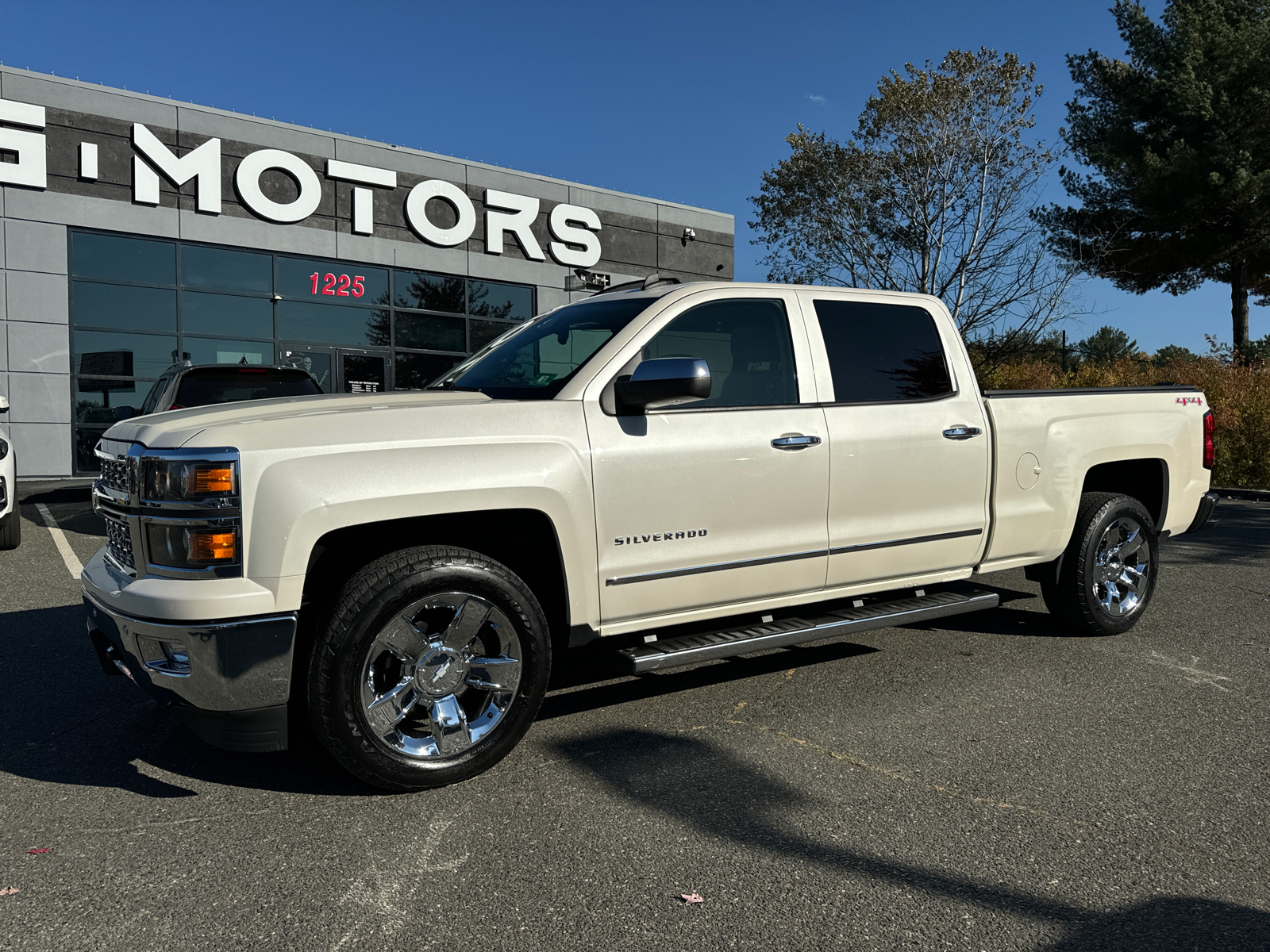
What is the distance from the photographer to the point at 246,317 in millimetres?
Result: 16609

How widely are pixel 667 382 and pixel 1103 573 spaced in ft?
11.0

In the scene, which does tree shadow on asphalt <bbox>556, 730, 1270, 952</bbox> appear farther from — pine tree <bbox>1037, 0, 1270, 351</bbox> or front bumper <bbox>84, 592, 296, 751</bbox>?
pine tree <bbox>1037, 0, 1270, 351</bbox>

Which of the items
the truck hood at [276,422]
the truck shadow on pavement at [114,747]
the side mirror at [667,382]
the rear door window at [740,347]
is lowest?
the truck shadow on pavement at [114,747]

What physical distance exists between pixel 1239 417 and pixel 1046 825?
44.0ft

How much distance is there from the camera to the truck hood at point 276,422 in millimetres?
3109

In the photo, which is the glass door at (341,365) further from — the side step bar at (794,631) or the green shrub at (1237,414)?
the side step bar at (794,631)

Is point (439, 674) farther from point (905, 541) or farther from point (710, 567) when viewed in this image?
point (905, 541)

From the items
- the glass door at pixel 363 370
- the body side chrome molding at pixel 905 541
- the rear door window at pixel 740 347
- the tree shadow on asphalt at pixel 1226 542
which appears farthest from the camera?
the glass door at pixel 363 370

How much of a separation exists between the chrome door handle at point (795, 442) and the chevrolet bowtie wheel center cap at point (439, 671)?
1.66 metres

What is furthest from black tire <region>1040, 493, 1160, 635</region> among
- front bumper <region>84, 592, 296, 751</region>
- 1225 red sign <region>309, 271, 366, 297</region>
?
1225 red sign <region>309, 271, 366, 297</region>

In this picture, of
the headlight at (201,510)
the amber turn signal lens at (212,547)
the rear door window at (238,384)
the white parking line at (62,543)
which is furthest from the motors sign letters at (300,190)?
the amber turn signal lens at (212,547)

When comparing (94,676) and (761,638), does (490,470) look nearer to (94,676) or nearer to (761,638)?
(761,638)

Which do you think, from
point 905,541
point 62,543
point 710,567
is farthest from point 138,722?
point 62,543

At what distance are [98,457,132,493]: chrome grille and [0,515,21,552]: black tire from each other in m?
5.96
